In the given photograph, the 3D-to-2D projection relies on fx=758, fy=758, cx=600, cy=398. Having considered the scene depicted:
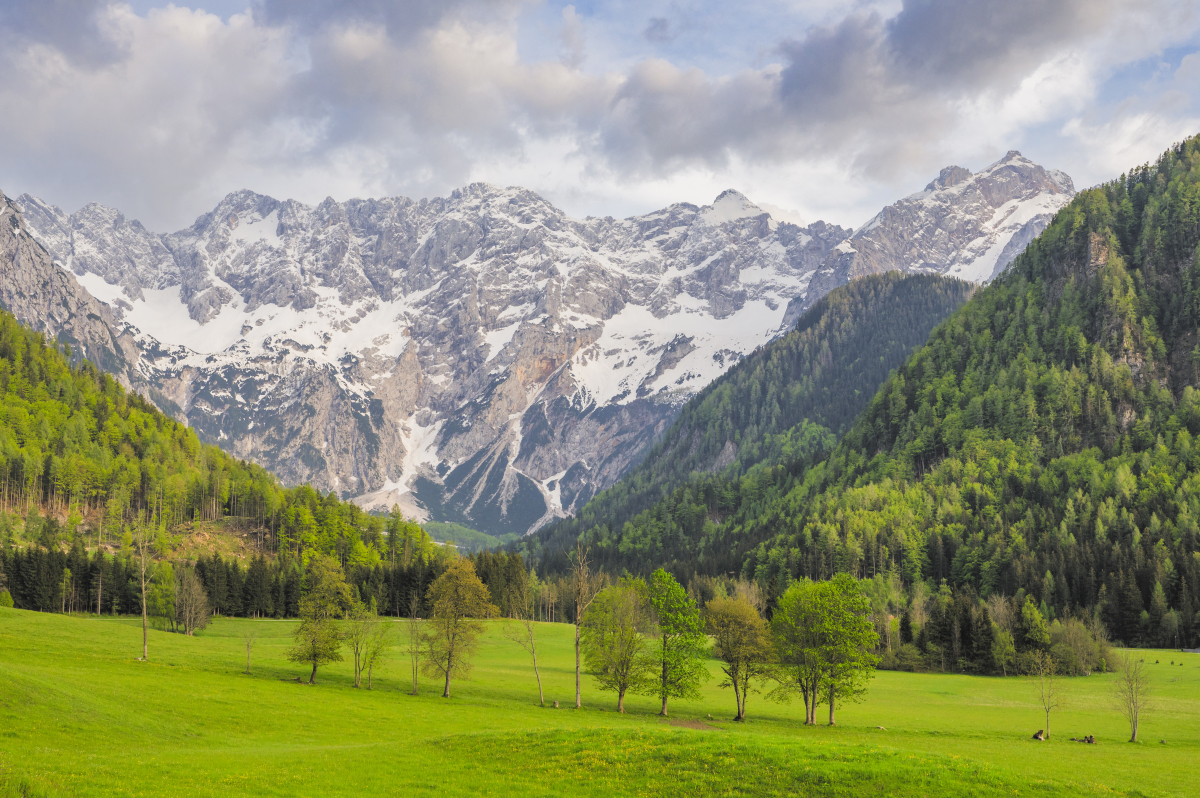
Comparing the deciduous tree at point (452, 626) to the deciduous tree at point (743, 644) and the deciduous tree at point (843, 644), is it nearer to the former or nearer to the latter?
the deciduous tree at point (743, 644)

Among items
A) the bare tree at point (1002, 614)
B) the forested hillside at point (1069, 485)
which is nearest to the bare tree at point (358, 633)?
the forested hillside at point (1069, 485)

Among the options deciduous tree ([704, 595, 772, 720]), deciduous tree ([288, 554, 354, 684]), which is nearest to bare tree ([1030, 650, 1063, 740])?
deciduous tree ([704, 595, 772, 720])

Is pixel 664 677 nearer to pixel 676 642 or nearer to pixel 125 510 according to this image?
pixel 676 642

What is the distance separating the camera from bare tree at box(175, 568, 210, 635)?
94.2 m

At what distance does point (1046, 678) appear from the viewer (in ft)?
295

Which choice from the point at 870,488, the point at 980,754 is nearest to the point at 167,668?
the point at 980,754

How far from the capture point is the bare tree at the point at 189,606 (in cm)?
9425

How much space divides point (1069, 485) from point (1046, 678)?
82367 millimetres

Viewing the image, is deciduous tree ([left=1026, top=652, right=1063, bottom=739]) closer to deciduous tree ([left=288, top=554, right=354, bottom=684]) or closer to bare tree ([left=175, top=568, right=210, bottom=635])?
deciduous tree ([left=288, top=554, right=354, bottom=684])

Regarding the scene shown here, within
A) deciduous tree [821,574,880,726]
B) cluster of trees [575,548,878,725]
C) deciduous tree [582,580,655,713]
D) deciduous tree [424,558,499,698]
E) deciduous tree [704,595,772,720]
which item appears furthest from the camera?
deciduous tree [424,558,499,698]

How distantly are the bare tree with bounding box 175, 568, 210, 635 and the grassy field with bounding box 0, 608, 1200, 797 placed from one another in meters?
8.38

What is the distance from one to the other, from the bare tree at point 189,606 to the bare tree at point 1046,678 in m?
92.7

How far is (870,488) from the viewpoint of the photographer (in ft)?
609

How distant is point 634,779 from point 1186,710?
6714cm
